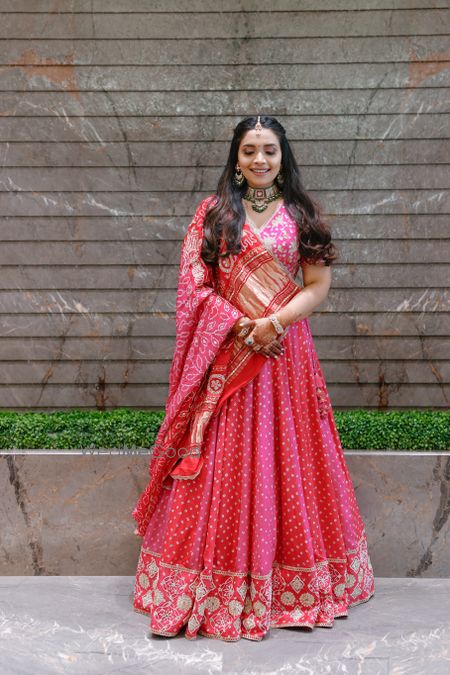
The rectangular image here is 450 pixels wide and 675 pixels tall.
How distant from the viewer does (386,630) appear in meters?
2.97

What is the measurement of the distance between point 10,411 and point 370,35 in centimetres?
284

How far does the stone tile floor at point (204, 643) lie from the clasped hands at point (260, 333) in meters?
1.07

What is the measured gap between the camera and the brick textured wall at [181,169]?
13.8 ft

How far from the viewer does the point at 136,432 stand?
3.73 meters

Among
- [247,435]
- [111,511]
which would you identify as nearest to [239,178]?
[247,435]

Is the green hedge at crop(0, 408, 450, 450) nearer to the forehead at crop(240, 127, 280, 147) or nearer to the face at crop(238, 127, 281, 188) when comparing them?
the face at crop(238, 127, 281, 188)

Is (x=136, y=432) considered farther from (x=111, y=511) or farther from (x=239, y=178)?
(x=239, y=178)

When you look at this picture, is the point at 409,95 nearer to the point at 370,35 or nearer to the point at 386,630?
the point at 370,35

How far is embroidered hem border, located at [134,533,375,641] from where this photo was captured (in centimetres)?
287

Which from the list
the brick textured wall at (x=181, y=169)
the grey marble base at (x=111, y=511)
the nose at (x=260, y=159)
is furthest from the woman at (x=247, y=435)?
the brick textured wall at (x=181, y=169)

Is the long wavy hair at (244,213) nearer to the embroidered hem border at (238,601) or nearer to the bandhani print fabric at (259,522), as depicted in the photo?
the bandhani print fabric at (259,522)

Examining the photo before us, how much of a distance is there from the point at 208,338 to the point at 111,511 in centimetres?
111

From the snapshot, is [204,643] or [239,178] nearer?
[204,643]

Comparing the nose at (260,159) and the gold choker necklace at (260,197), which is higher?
the nose at (260,159)
